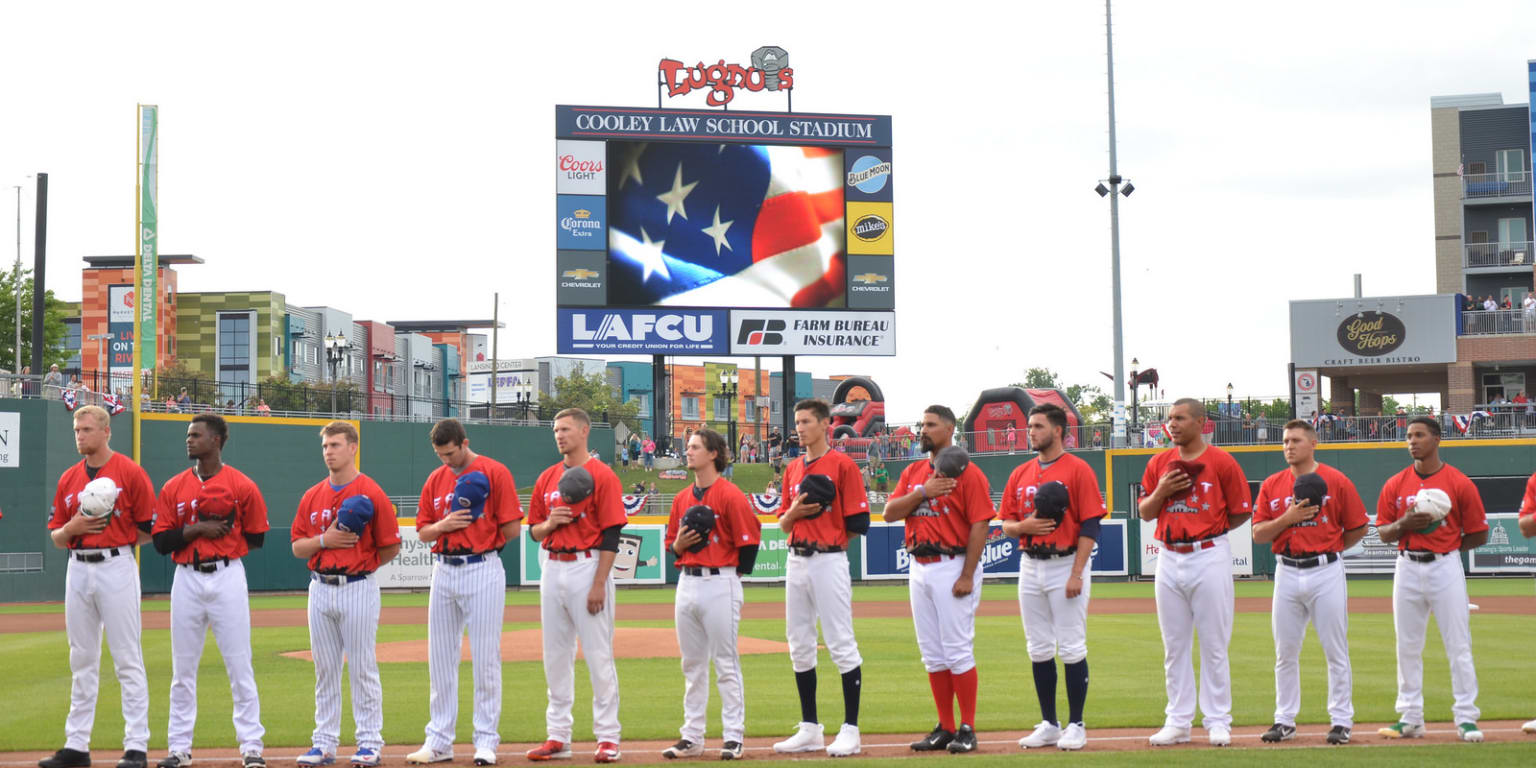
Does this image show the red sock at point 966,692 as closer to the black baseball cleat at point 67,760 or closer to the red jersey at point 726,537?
the red jersey at point 726,537

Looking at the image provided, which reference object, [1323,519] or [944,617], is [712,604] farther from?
[1323,519]

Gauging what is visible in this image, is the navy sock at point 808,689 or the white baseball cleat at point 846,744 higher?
the navy sock at point 808,689

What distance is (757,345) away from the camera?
130 ft

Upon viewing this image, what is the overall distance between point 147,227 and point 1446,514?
2791 cm

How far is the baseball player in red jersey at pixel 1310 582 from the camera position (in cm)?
905

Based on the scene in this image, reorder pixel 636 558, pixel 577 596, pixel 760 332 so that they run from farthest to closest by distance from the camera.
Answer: pixel 760 332 < pixel 636 558 < pixel 577 596

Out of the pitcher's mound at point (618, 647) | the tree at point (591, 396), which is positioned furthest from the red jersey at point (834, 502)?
the tree at point (591, 396)

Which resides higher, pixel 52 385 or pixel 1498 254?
pixel 1498 254

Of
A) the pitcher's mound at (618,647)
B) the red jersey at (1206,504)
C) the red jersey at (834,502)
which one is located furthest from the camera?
the pitcher's mound at (618,647)

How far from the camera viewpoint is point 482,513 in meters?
8.51

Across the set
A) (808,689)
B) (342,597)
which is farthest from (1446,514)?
(342,597)

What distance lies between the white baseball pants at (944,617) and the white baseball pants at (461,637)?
2.62m

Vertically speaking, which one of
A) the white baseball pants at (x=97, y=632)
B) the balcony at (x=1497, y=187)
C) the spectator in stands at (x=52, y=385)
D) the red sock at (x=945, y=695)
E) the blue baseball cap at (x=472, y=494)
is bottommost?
the red sock at (x=945, y=695)

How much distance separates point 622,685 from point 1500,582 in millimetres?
24675
